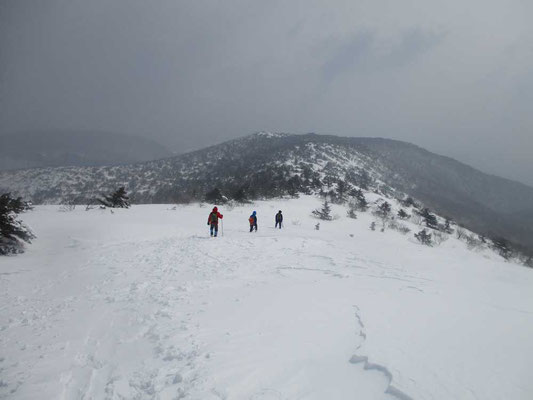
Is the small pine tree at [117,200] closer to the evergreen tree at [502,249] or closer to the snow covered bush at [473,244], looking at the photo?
the snow covered bush at [473,244]

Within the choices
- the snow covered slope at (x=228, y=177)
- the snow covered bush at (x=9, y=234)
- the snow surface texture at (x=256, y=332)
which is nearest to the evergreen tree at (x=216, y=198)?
the snow covered bush at (x=9, y=234)

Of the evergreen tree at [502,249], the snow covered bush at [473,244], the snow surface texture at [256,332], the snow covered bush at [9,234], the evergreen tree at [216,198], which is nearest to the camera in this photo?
the snow surface texture at [256,332]

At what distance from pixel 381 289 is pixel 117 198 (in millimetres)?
25504

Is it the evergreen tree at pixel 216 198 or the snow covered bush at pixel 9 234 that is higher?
the evergreen tree at pixel 216 198

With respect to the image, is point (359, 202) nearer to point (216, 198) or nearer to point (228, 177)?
point (216, 198)

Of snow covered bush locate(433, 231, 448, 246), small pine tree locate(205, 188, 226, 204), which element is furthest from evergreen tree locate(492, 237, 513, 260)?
small pine tree locate(205, 188, 226, 204)

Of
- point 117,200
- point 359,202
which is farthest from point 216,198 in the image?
point 359,202

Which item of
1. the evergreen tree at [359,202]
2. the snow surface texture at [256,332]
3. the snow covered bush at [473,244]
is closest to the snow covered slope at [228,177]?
the evergreen tree at [359,202]

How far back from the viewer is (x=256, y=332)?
5.00m

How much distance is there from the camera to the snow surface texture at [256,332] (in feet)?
11.6

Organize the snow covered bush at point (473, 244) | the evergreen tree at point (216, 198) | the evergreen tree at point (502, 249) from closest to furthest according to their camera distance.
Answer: the snow covered bush at point (473, 244) < the evergreen tree at point (216, 198) < the evergreen tree at point (502, 249)

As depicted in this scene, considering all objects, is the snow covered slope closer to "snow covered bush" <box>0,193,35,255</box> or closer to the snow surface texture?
"snow covered bush" <box>0,193,35,255</box>

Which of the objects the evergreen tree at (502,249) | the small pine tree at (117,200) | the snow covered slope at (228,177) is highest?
the snow covered slope at (228,177)

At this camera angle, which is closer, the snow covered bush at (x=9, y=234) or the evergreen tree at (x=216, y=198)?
the snow covered bush at (x=9, y=234)
